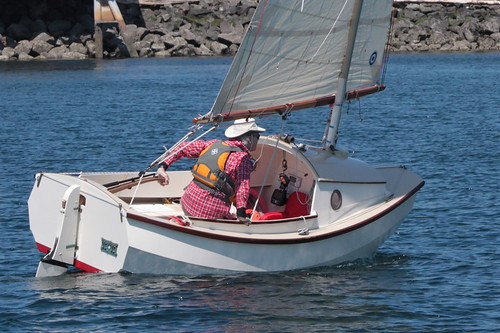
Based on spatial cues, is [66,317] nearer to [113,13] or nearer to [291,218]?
[291,218]

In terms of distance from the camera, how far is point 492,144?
27.7 meters

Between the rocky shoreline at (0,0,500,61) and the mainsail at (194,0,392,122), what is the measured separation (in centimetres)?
5535

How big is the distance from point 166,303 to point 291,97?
3.84m

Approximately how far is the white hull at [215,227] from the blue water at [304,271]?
0.32m

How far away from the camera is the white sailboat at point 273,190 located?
12078mm

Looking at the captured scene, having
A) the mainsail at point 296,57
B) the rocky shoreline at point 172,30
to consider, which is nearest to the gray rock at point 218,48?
the rocky shoreline at point 172,30

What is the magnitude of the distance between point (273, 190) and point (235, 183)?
1822 millimetres

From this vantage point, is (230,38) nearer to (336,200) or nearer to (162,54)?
(162,54)

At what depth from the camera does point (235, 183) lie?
12875mm

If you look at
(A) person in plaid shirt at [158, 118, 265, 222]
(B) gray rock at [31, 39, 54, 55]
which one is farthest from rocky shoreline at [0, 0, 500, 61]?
(A) person in plaid shirt at [158, 118, 265, 222]

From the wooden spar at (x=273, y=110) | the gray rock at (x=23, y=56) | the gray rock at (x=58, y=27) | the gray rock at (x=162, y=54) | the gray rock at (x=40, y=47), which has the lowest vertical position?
the gray rock at (x=23, y=56)

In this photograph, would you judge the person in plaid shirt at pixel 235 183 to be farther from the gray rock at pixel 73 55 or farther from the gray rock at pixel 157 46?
the gray rock at pixel 157 46

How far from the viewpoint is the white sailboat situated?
39.6 feet

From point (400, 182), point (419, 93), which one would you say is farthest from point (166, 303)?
point (419, 93)
